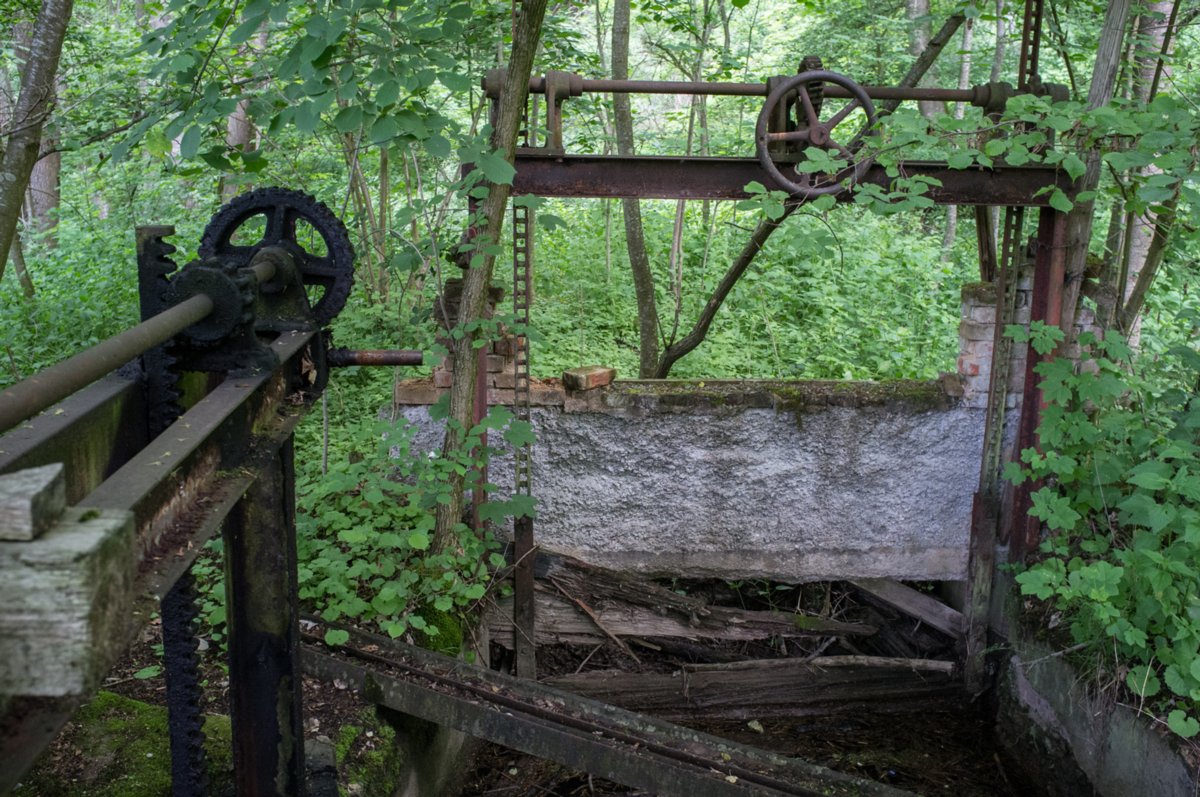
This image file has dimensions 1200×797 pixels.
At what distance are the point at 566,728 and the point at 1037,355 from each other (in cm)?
374

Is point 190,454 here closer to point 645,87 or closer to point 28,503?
point 28,503

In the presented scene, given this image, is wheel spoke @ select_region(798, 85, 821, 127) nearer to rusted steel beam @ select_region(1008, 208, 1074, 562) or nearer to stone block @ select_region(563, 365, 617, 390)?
rusted steel beam @ select_region(1008, 208, 1074, 562)

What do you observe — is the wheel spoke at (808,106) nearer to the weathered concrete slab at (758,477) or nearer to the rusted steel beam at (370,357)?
the weathered concrete slab at (758,477)

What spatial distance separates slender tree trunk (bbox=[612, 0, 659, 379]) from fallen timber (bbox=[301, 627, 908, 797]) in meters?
3.65

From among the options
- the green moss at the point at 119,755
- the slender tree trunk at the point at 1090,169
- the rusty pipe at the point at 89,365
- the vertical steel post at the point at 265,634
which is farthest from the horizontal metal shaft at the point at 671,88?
the rusty pipe at the point at 89,365

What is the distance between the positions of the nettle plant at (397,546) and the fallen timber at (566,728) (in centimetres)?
25

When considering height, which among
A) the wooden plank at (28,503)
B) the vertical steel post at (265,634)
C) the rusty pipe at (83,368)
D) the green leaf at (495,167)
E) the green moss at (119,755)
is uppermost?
the green leaf at (495,167)

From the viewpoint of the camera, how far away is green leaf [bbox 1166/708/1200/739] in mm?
4266

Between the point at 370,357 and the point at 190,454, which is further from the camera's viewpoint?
the point at 370,357

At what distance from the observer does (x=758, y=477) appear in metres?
6.19

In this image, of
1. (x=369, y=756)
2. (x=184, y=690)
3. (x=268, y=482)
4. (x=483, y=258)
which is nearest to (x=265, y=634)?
(x=184, y=690)

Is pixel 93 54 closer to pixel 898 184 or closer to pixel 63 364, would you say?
pixel 898 184

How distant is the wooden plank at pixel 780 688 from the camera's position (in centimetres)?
618

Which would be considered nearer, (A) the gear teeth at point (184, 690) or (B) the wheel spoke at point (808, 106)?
(A) the gear teeth at point (184, 690)
